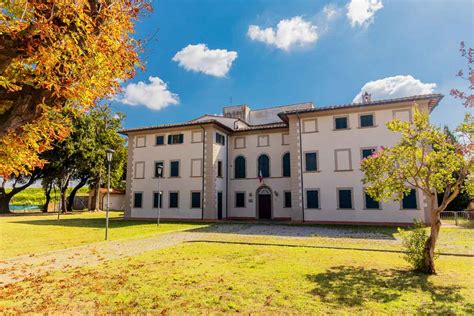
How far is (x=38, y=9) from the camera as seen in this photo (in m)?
4.12

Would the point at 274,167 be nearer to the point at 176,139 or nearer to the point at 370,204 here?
the point at 370,204

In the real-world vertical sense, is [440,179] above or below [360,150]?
below

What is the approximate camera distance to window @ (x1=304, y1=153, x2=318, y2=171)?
22.7m

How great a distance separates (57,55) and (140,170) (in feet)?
82.3

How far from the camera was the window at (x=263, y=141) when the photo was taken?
27.0 meters

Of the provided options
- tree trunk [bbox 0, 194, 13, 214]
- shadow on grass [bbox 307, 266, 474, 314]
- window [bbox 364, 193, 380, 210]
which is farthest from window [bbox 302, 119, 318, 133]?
tree trunk [bbox 0, 194, 13, 214]

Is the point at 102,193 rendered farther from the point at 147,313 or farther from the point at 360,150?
the point at 147,313

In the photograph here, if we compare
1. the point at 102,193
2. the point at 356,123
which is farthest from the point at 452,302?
the point at 102,193

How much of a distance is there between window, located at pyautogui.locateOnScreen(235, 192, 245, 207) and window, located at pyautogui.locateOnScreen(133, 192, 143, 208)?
9.10m

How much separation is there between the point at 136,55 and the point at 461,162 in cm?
755

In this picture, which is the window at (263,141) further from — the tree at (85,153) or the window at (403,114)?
the tree at (85,153)

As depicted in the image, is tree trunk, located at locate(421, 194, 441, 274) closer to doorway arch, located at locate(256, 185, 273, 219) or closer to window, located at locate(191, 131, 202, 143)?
doorway arch, located at locate(256, 185, 273, 219)

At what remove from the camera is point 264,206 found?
26312 millimetres

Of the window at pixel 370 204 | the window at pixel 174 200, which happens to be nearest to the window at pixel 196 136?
the window at pixel 174 200
